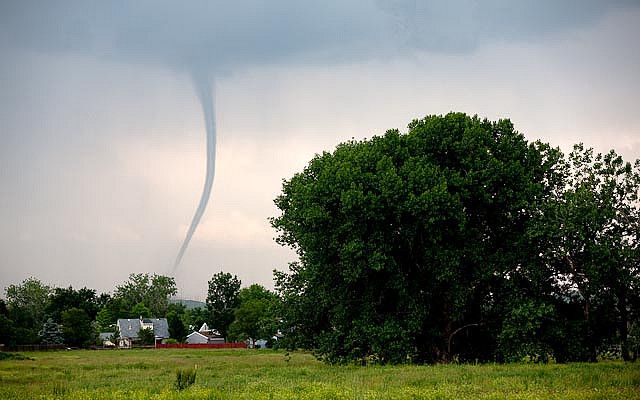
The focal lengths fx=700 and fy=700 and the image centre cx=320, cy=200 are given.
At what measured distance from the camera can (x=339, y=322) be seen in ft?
141

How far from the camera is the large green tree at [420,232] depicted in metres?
37.9

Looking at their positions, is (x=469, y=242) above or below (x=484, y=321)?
above

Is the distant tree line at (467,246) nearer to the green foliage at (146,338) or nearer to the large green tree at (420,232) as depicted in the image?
the large green tree at (420,232)

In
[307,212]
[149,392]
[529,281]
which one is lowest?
[149,392]

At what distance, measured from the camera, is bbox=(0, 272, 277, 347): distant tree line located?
10681 cm

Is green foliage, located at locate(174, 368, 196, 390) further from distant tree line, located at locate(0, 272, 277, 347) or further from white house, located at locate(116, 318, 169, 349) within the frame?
white house, located at locate(116, 318, 169, 349)

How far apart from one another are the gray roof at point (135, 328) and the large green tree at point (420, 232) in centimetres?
9965

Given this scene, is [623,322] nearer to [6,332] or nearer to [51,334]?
[6,332]

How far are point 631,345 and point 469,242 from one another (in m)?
10.2

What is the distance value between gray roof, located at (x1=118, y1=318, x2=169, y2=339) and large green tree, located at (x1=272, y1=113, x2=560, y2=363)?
99650 mm

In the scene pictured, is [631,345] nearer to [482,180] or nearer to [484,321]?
[484,321]

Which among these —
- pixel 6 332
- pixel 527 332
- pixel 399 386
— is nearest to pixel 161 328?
pixel 6 332

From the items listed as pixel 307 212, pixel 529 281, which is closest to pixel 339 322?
pixel 307 212

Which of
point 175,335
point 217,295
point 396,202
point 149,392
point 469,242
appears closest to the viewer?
point 149,392
